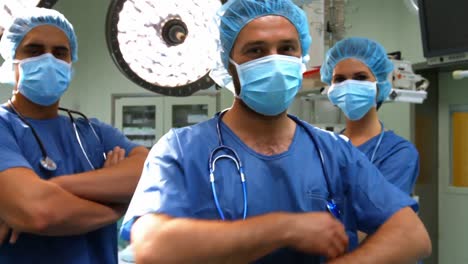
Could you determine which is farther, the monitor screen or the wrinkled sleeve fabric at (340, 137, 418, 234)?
the monitor screen

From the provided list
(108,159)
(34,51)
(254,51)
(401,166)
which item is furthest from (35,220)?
(401,166)

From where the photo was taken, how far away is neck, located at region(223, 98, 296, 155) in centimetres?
105

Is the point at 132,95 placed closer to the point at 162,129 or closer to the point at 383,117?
the point at 162,129

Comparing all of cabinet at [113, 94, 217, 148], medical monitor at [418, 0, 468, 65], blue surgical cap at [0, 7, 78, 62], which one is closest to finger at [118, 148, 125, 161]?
blue surgical cap at [0, 7, 78, 62]

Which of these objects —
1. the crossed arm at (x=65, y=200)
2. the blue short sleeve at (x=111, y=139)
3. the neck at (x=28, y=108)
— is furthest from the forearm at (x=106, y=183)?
the neck at (x=28, y=108)

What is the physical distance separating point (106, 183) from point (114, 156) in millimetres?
134

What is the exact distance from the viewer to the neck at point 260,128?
1053 millimetres

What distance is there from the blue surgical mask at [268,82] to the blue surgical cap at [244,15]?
0.06 m

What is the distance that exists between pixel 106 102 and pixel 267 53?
331 centimetres

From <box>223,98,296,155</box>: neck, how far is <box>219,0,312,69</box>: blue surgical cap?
5.1 inches

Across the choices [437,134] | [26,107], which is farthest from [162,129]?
[26,107]

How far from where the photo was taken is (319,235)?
879 mm

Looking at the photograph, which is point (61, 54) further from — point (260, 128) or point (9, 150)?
point (260, 128)

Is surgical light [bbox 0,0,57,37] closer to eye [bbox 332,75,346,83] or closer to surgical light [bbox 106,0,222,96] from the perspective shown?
surgical light [bbox 106,0,222,96]
